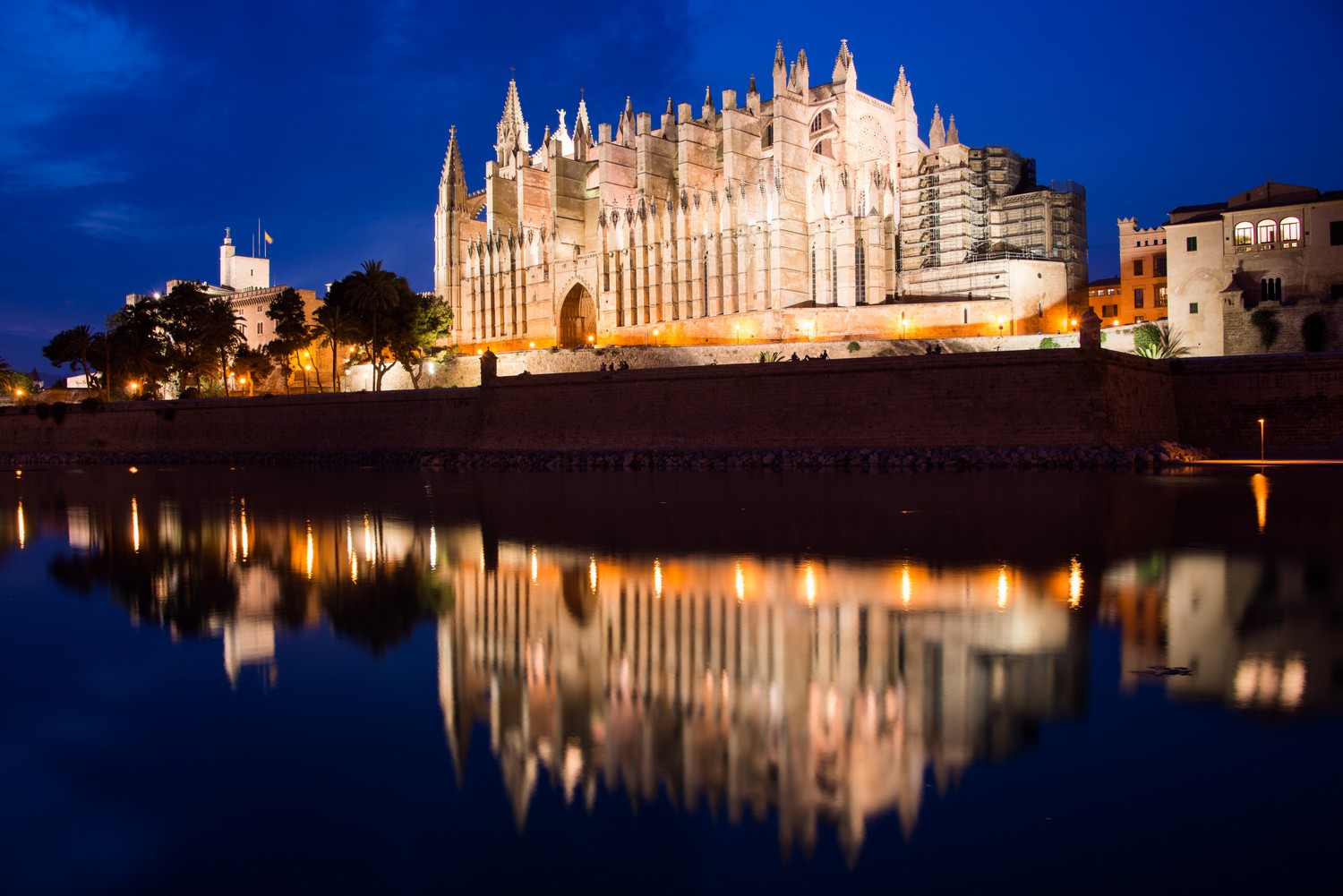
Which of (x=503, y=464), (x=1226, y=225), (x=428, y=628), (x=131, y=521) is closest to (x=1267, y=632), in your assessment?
(x=428, y=628)

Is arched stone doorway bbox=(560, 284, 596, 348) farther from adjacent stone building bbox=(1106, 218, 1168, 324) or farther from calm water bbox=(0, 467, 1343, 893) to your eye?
calm water bbox=(0, 467, 1343, 893)

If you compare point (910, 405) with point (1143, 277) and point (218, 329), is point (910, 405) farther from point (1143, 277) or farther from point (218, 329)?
point (218, 329)

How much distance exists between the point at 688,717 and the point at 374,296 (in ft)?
148

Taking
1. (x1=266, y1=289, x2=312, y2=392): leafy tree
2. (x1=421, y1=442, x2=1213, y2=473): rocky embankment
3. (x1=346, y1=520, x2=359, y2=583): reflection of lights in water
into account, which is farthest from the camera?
(x1=266, y1=289, x2=312, y2=392): leafy tree

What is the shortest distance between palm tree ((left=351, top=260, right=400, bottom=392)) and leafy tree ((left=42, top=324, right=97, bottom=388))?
539 inches

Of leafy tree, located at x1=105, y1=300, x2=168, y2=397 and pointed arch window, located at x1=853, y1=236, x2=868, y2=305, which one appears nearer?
pointed arch window, located at x1=853, y1=236, x2=868, y2=305

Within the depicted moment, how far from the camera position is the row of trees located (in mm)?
49000

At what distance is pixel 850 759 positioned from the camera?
4.57 metres

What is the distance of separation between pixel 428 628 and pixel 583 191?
5408cm

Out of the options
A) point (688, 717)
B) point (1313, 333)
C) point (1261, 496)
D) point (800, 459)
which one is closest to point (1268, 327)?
point (1313, 333)

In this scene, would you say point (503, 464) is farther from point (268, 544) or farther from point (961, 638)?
point (961, 638)

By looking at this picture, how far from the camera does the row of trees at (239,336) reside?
49.0 meters

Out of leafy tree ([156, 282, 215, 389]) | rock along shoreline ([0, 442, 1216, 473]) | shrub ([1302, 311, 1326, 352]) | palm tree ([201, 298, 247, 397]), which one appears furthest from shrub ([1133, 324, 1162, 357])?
leafy tree ([156, 282, 215, 389])

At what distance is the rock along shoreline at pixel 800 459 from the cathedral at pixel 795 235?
16.2m
